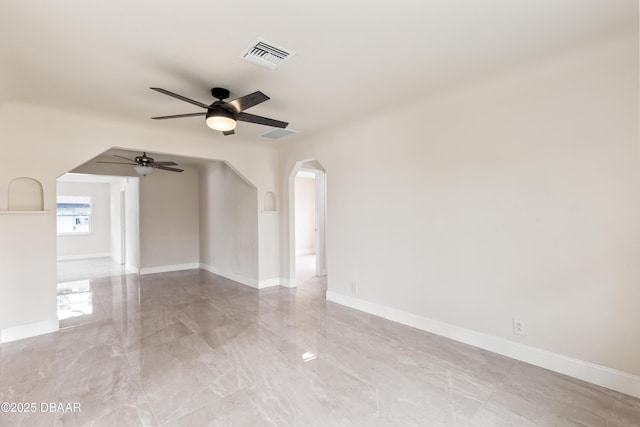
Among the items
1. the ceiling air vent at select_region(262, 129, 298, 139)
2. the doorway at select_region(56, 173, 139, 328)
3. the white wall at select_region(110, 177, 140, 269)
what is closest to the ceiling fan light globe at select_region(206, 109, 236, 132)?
the ceiling air vent at select_region(262, 129, 298, 139)

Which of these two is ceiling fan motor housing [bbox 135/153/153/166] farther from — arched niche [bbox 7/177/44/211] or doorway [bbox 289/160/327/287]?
doorway [bbox 289/160/327/287]

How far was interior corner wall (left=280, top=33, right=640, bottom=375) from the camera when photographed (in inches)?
85.3

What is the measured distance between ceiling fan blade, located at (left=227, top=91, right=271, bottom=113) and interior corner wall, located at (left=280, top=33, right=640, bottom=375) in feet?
6.15

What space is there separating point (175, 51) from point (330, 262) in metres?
3.29

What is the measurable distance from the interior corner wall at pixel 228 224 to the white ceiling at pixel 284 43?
9.04 feet

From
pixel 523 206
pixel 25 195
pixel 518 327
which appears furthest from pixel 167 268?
pixel 523 206

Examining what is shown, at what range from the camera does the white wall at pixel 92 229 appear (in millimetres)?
9039

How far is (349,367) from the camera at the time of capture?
254 centimetres

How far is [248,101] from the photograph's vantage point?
243 cm

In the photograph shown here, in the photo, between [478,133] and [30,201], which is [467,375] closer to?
[478,133]

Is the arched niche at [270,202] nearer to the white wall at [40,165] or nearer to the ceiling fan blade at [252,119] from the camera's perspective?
the white wall at [40,165]

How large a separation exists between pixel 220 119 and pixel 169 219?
5.38m

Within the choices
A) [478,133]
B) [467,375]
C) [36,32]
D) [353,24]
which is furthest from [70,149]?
[467,375]

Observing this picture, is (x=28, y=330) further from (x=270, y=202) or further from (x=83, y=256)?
(x=83, y=256)
